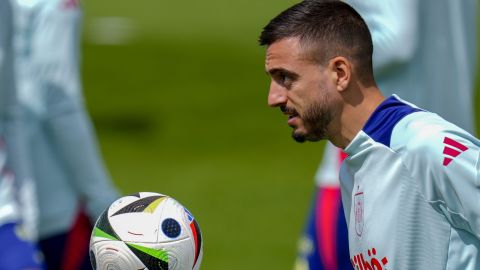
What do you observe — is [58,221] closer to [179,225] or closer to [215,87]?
[179,225]

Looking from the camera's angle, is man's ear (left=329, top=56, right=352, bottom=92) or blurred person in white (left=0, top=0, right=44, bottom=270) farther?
blurred person in white (left=0, top=0, right=44, bottom=270)

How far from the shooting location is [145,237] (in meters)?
4.01

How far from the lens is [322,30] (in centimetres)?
406

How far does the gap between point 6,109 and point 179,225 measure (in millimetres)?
1837

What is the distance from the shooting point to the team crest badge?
409 cm

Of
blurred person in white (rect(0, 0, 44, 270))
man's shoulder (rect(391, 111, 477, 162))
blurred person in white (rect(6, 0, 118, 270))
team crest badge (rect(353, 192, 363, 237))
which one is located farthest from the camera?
blurred person in white (rect(6, 0, 118, 270))

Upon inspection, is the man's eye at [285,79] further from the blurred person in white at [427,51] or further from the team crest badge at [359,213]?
the blurred person in white at [427,51]

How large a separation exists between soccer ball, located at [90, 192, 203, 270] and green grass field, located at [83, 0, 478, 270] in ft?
15.3

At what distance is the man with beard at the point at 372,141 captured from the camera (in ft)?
12.3

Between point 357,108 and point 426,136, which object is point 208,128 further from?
point 426,136

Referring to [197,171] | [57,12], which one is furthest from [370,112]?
[197,171]

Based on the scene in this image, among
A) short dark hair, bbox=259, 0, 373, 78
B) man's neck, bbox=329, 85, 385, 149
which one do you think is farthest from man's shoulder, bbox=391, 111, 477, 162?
short dark hair, bbox=259, 0, 373, 78

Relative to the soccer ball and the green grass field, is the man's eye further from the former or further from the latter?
the green grass field

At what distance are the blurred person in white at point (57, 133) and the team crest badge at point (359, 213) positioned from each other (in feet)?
8.44
